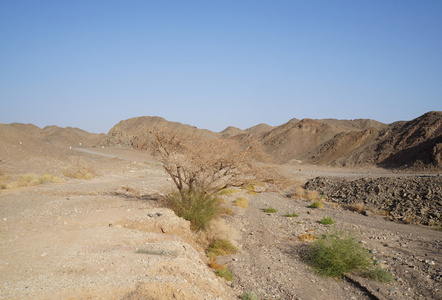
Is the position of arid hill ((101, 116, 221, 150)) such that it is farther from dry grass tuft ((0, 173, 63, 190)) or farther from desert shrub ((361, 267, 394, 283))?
desert shrub ((361, 267, 394, 283))

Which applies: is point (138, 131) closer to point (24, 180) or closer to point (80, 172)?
point (24, 180)

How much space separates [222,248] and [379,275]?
4.67 m

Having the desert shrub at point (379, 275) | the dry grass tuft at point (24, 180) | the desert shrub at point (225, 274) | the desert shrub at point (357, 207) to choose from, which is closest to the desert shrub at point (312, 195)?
the desert shrub at point (357, 207)

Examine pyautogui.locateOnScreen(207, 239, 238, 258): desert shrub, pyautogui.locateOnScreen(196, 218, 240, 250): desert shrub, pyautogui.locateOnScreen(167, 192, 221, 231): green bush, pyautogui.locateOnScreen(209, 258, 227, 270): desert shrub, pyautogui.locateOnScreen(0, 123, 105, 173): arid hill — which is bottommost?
pyautogui.locateOnScreen(209, 258, 227, 270): desert shrub

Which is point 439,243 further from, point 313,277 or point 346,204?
point 346,204

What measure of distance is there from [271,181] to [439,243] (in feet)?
20.4

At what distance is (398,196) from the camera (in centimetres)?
1836

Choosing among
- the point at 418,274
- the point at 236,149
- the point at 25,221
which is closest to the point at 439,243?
the point at 418,274

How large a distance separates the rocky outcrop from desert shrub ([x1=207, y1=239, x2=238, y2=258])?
9.73 m

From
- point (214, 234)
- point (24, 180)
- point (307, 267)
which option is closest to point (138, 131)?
point (214, 234)

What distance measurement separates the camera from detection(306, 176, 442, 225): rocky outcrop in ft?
52.4

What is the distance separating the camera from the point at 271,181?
12500mm

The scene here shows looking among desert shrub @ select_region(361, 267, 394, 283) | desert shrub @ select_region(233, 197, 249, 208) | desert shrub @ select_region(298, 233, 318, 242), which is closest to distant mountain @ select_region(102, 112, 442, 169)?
desert shrub @ select_region(233, 197, 249, 208)

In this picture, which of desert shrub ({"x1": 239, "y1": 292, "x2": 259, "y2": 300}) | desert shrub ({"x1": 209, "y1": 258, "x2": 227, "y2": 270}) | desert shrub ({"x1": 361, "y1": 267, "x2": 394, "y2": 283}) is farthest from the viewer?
desert shrub ({"x1": 209, "y1": 258, "x2": 227, "y2": 270})
